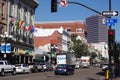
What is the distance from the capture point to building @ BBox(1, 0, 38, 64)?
67.1 m

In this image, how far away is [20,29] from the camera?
244ft

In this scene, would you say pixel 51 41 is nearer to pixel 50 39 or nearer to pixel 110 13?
pixel 50 39

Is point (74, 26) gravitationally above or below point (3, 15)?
above

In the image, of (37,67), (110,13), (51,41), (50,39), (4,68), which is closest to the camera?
(110,13)

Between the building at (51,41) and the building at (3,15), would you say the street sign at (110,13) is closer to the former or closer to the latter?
the building at (3,15)

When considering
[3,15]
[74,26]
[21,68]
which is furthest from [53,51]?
[74,26]

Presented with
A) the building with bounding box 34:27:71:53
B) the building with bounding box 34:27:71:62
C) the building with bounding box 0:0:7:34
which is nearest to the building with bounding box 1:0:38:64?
the building with bounding box 0:0:7:34

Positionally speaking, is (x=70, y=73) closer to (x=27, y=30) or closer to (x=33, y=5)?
(x=27, y=30)

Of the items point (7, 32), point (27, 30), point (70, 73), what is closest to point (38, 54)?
point (27, 30)

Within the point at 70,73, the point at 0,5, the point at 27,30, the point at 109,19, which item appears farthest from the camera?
the point at 27,30

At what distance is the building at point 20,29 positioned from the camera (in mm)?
67125

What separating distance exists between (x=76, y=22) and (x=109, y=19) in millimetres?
150502

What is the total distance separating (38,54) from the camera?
291 feet

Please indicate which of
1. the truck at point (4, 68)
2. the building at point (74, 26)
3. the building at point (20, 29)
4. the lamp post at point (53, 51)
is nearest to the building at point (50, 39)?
the lamp post at point (53, 51)
